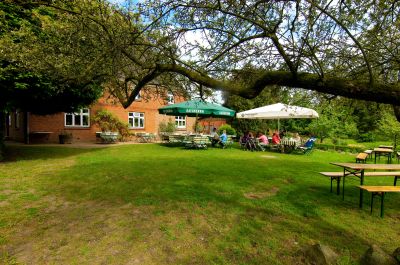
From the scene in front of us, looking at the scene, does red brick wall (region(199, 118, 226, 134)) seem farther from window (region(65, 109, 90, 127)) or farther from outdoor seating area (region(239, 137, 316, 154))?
outdoor seating area (region(239, 137, 316, 154))

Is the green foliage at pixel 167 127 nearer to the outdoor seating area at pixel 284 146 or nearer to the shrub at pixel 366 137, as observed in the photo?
the outdoor seating area at pixel 284 146

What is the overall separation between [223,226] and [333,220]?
1933 mm

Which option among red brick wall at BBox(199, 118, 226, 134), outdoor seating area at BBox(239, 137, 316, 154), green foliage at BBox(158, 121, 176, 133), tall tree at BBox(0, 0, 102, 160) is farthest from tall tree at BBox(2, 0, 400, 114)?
red brick wall at BBox(199, 118, 226, 134)

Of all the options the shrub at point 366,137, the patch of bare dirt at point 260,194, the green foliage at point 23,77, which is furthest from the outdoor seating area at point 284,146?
the shrub at point 366,137

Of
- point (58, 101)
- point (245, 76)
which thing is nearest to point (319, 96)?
point (245, 76)

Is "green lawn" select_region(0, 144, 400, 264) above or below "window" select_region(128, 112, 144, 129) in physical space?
below

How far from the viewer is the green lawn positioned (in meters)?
3.34

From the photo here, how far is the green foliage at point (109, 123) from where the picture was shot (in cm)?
2061

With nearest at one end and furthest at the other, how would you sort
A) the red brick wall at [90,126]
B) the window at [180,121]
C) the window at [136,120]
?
the red brick wall at [90,126], the window at [136,120], the window at [180,121]

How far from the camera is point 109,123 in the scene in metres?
21.0

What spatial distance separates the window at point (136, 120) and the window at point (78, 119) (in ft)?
12.5

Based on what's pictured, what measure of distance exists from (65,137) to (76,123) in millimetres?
1844

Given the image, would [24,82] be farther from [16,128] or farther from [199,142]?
[16,128]

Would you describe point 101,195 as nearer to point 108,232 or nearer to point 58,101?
point 108,232
